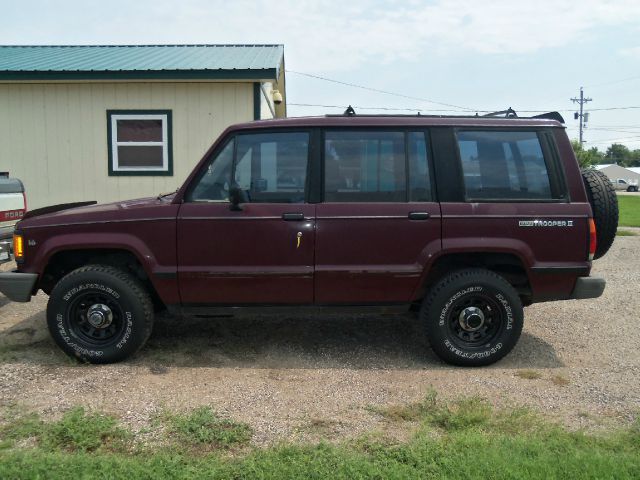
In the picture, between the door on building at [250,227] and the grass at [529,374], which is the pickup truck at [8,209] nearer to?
the door on building at [250,227]

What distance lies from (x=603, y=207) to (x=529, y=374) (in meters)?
1.53

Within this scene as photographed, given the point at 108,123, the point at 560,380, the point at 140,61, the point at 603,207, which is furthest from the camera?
the point at 140,61

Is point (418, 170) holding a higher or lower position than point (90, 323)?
higher

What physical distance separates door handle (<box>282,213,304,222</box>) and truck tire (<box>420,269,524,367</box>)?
4.04 ft

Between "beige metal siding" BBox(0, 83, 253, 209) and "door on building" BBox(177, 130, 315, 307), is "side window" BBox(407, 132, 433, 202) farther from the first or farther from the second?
"beige metal siding" BBox(0, 83, 253, 209)

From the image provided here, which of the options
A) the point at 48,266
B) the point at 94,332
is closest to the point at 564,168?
the point at 94,332

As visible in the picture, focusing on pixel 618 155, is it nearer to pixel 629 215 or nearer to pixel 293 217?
pixel 629 215

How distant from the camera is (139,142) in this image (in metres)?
9.75

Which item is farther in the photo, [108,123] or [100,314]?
[108,123]

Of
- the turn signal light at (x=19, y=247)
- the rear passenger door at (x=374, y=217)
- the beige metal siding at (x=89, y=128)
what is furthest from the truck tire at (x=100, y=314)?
the beige metal siding at (x=89, y=128)

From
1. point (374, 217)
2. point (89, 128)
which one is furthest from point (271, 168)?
point (89, 128)

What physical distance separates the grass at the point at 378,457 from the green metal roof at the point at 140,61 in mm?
6752

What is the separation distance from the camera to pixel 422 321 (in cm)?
471

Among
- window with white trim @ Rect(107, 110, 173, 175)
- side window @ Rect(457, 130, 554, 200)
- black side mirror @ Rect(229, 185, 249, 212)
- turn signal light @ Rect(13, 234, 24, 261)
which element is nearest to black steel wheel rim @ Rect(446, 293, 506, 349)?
side window @ Rect(457, 130, 554, 200)
